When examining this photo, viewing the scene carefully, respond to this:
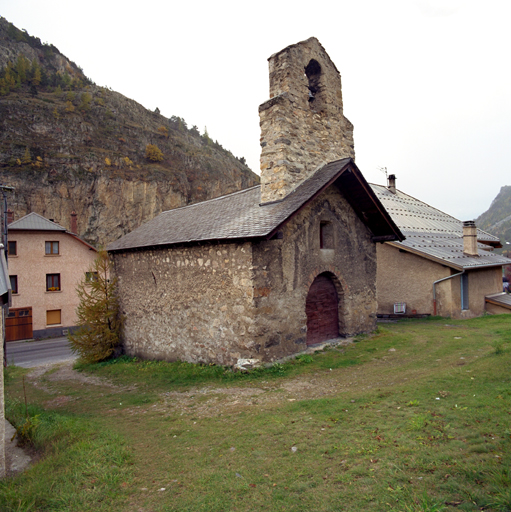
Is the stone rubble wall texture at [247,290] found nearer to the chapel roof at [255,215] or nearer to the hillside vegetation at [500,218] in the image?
the chapel roof at [255,215]

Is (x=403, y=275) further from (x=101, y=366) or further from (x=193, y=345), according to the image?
(x=101, y=366)

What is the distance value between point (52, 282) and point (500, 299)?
2699 cm

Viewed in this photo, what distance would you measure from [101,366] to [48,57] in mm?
76898

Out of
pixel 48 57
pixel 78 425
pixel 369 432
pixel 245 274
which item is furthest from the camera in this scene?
pixel 48 57

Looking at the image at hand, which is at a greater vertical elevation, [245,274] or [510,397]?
[245,274]

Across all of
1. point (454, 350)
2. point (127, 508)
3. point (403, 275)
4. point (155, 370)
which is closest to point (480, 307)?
point (403, 275)

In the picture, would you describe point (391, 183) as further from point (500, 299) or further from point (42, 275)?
point (42, 275)

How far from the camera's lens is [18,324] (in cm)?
2356

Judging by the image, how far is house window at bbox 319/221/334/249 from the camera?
1032 centimetres

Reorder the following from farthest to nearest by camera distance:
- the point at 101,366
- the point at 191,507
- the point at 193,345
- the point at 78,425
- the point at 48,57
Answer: the point at 48,57 → the point at 101,366 → the point at 193,345 → the point at 78,425 → the point at 191,507

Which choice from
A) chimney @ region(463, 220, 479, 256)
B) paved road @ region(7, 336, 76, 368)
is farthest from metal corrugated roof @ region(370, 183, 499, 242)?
paved road @ region(7, 336, 76, 368)

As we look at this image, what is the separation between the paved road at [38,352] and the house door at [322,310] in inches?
480

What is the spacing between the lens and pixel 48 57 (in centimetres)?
6744

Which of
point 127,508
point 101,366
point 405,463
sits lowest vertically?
point 101,366
